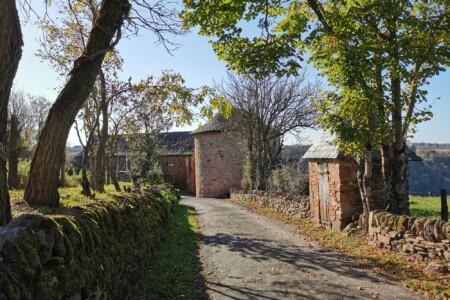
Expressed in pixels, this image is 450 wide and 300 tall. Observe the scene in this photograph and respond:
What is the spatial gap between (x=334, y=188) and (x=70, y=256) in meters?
11.3

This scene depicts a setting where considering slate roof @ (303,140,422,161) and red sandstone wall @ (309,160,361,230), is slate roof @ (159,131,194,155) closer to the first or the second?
slate roof @ (303,140,422,161)

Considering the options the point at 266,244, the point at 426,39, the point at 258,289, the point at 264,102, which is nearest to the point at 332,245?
the point at 266,244

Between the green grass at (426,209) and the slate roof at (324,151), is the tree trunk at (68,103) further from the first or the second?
the green grass at (426,209)

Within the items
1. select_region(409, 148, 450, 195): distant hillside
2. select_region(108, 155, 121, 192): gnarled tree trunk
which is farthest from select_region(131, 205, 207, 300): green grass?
select_region(409, 148, 450, 195): distant hillside

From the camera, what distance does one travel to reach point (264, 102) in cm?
2777

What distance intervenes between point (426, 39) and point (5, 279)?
1000 cm

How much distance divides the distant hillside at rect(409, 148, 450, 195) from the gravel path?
1715 inches

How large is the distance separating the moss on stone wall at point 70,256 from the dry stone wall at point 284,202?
1124 centimetres

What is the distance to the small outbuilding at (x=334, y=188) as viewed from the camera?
528 inches

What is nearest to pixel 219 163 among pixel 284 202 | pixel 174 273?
pixel 284 202

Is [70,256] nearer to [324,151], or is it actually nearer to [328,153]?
[328,153]

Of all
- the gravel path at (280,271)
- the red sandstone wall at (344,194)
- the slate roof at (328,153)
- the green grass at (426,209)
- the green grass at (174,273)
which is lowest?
the gravel path at (280,271)

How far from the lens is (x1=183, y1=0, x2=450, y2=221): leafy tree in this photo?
32.0 feet

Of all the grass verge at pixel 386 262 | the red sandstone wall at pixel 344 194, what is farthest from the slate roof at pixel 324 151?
the grass verge at pixel 386 262
